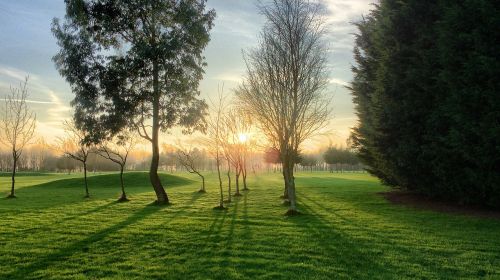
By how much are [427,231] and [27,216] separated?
20038mm

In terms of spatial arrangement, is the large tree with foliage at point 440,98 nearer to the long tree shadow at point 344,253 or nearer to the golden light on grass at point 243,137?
the long tree shadow at point 344,253

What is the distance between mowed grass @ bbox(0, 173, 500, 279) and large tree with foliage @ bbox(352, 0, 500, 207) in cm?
234

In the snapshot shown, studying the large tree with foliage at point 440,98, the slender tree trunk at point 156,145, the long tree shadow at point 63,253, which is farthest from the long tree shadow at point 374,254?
the slender tree trunk at point 156,145

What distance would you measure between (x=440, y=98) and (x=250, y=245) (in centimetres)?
1396

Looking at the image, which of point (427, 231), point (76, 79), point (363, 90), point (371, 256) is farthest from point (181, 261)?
point (363, 90)

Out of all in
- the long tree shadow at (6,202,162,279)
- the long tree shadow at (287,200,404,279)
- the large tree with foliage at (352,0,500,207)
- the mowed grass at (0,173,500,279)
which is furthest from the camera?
the large tree with foliage at (352,0,500,207)

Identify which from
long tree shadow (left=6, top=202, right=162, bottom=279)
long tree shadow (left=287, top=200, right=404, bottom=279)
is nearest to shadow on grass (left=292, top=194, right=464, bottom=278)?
long tree shadow (left=287, top=200, right=404, bottom=279)

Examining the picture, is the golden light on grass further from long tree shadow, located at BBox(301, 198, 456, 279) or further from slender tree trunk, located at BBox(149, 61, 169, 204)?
long tree shadow, located at BBox(301, 198, 456, 279)

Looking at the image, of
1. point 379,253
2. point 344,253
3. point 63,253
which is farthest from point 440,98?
point 63,253

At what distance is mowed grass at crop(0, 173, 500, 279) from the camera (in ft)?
33.3

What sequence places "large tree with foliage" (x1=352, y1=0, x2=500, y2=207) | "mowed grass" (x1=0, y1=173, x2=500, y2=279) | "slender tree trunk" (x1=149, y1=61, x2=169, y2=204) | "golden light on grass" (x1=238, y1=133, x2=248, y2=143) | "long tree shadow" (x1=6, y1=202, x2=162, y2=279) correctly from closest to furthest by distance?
"mowed grass" (x1=0, y1=173, x2=500, y2=279)
"long tree shadow" (x1=6, y1=202, x2=162, y2=279)
"large tree with foliage" (x1=352, y1=0, x2=500, y2=207)
"slender tree trunk" (x1=149, y1=61, x2=169, y2=204)
"golden light on grass" (x1=238, y1=133, x2=248, y2=143)

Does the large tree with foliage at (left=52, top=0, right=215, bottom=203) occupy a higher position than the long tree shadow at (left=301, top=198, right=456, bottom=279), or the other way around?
the large tree with foliage at (left=52, top=0, right=215, bottom=203)

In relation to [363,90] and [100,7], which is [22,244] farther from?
[363,90]

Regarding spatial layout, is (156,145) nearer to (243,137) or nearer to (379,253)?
(243,137)
